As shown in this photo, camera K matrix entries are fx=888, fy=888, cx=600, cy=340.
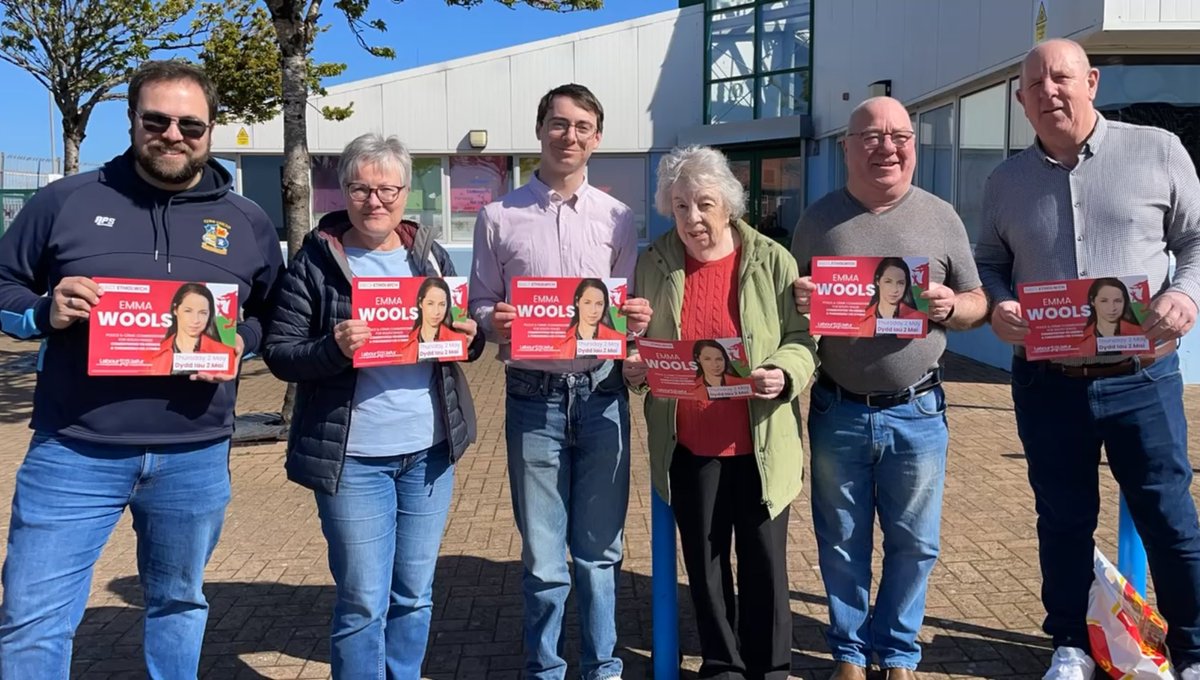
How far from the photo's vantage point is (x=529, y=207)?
10.4ft

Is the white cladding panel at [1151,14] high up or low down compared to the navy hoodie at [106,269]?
up

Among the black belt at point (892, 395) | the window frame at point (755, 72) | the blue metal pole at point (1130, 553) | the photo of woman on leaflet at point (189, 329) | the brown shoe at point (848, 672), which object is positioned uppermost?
the window frame at point (755, 72)

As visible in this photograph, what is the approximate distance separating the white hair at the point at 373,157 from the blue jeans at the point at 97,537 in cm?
97

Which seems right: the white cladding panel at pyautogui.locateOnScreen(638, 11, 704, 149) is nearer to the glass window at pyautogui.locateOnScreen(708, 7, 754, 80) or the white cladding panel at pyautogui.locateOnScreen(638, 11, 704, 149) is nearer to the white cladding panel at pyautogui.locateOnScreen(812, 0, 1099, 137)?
the glass window at pyautogui.locateOnScreen(708, 7, 754, 80)

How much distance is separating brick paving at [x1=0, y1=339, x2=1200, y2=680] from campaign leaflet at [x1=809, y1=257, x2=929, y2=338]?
57.3 inches

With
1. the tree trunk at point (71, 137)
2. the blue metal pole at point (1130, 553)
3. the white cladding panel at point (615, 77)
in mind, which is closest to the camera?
the blue metal pole at point (1130, 553)

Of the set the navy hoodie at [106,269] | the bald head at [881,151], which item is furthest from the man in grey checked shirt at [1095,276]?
the navy hoodie at [106,269]

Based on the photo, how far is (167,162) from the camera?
2.64 metres

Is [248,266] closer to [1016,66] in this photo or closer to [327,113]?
[327,113]

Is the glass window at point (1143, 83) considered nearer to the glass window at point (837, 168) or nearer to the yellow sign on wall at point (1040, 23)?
the yellow sign on wall at point (1040, 23)

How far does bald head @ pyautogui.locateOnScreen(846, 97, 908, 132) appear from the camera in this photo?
3.02 meters

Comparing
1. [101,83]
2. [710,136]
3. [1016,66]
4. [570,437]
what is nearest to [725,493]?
[570,437]

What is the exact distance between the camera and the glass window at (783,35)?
15.7 m

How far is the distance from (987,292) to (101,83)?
43.4 ft
